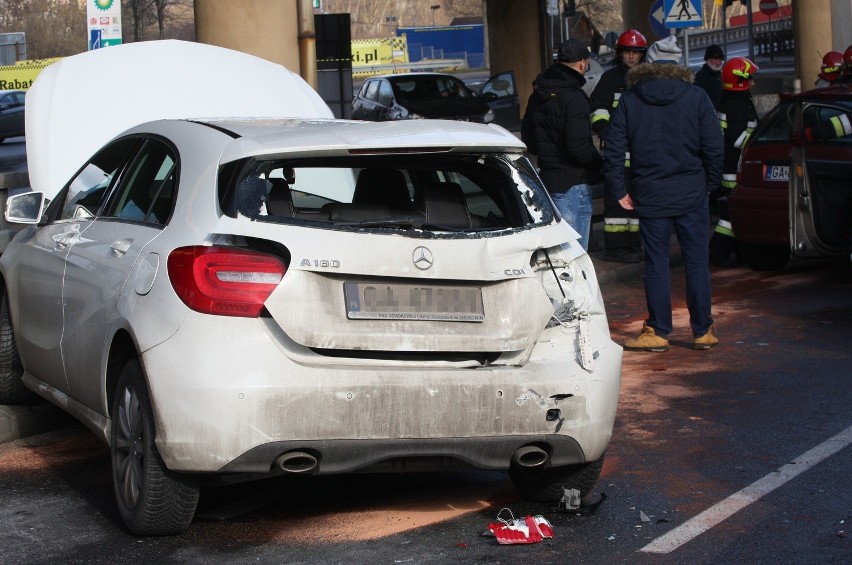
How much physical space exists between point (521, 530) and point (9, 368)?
326cm

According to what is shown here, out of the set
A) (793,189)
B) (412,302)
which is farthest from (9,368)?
(793,189)

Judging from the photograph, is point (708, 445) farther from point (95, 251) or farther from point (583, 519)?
point (95, 251)

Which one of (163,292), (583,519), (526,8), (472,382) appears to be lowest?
(583,519)

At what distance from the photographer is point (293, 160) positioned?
526cm

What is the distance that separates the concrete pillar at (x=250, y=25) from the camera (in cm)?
1528

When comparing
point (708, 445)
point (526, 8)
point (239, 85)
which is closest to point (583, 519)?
point (708, 445)

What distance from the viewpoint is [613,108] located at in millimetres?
12844

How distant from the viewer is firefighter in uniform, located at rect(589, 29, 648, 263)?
1284cm

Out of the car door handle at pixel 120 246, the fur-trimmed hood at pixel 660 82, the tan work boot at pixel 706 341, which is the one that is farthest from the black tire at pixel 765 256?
the car door handle at pixel 120 246

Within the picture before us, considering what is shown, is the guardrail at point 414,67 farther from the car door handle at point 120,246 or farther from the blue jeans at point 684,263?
the car door handle at point 120,246

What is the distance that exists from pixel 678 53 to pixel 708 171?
4.38 ft

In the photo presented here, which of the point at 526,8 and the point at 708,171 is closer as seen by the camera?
the point at 708,171

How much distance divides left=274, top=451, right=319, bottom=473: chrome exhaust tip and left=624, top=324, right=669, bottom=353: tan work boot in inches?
188

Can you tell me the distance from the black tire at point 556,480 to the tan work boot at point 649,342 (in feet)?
12.1
